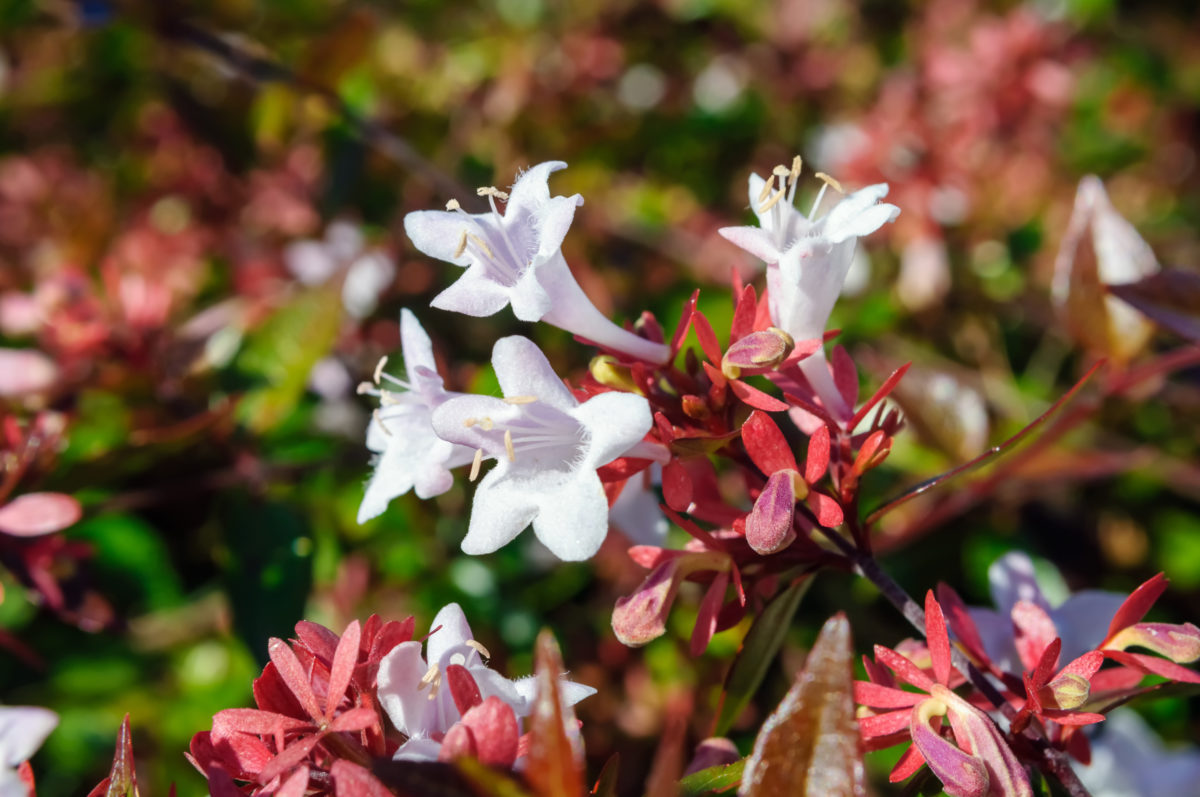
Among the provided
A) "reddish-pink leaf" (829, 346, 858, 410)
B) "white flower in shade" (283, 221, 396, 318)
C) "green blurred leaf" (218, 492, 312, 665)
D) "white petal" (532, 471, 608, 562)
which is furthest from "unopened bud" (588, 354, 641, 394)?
"white flower in shade" (283, 221, 396, 318)

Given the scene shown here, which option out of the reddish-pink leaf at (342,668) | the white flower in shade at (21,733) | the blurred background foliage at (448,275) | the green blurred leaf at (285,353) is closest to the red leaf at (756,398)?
the reddish-pink leaf at (342,668)

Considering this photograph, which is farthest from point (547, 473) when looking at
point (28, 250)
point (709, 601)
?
point (28, 250)

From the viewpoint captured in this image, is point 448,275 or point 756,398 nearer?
point 756,398

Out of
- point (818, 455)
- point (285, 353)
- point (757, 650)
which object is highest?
point (818, 455)

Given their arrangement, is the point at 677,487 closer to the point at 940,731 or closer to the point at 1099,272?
the point at 940,731

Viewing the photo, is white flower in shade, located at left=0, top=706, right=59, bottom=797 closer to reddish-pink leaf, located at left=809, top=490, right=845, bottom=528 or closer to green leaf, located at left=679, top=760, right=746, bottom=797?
green leaf, located at left=679, top=760, right=746, bottom=797

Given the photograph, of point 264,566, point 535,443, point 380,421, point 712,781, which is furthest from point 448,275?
point 712,781
